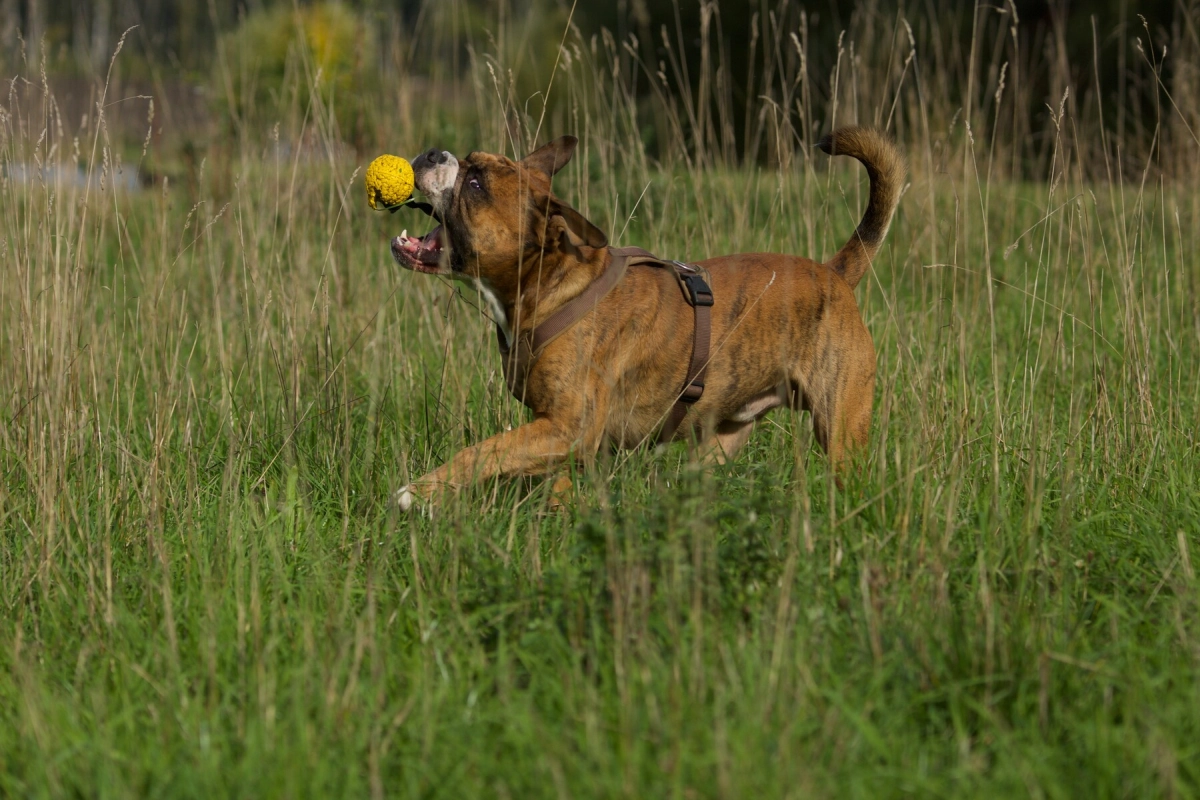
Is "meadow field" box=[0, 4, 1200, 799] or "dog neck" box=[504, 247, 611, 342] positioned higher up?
"dog neck" box=[504, 247, 611, 342]

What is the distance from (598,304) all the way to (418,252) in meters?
0.60

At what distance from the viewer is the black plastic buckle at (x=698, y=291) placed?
4.07m

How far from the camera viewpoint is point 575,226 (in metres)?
3.79

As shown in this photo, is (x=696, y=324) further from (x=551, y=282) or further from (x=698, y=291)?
(x=551, y=282)

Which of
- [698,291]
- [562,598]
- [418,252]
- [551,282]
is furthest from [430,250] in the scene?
[562,598]

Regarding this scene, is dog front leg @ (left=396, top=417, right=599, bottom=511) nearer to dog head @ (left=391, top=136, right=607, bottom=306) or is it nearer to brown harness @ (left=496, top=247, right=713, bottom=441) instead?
brown harness @ (left=496, top=247, right=713, bottom=441)

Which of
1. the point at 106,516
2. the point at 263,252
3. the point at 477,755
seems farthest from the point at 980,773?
the point at 263,252

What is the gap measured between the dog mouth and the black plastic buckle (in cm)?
82

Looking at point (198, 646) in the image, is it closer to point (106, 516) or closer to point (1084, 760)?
point (106, 516)

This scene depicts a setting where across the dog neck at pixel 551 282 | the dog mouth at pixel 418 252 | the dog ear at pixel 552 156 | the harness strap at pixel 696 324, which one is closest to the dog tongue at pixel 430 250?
the dog mouth at pixel 418 252

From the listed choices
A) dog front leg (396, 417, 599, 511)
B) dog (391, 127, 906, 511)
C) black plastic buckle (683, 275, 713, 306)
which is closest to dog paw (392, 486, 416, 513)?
dog front leg (396, 417, 599, 511)

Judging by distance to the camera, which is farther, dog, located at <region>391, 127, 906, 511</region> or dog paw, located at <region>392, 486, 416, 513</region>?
dog, located at <region>391, 127, 906, 511</region>

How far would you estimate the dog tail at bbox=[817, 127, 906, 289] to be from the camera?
417 centimetres

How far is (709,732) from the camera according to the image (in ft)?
7.35
